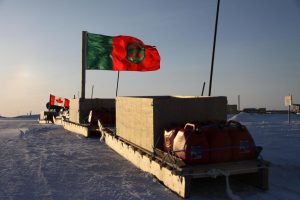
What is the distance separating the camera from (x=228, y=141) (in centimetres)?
781

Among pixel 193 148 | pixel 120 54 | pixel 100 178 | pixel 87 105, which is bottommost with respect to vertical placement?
pixel 100 178

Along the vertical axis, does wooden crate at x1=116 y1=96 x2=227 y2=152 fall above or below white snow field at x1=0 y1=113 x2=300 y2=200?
above

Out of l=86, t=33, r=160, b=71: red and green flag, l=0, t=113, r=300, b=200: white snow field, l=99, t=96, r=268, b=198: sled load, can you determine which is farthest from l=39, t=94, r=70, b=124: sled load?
l=99, t=96, r=268, b=198: sled load

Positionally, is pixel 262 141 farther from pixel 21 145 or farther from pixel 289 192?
pixel 21 145

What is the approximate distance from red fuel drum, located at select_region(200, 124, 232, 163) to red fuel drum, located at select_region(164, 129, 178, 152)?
2.85ft

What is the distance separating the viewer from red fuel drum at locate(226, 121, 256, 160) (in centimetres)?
786

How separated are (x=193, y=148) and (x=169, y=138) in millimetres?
1108

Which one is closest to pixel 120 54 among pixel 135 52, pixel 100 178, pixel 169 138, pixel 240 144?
pixel 135 52

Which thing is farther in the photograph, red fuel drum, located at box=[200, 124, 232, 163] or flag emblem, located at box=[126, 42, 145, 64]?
flag emblem, located at box=[126, 42, 145, 64]

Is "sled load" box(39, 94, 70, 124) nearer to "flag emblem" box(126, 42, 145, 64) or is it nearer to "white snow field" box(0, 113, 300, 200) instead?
"flag emblem" box(126, 42, 145, 64)

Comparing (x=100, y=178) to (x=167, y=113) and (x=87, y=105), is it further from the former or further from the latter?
(x=87, y=105)

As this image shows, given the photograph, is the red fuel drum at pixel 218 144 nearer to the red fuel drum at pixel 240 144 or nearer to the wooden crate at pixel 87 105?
the red fuel drum at pixel 240 144

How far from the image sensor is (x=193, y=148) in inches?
298

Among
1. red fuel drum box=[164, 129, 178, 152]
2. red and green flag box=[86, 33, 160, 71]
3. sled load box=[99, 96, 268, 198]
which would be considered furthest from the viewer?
red and green flag box=[86, 33, 160, 71]
